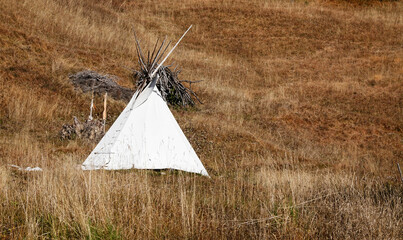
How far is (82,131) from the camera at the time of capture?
42.2 ft

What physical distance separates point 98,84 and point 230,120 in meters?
5.45

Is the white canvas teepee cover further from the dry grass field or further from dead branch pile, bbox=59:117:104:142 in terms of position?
dead branch pile, bbox=59:117:104:142

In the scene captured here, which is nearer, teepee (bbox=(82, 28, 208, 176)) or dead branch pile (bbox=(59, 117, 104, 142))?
teepee (bbox=(82, 28, 208, 176))

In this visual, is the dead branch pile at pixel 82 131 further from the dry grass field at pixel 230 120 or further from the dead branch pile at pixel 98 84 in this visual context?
the dead branch pile at pixel 98 84

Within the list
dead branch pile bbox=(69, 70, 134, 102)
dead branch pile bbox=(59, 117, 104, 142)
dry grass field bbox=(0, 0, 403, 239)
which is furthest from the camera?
dead branch pile bbox=(69, 70, 134, 102)

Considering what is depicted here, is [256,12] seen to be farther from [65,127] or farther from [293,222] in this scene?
[293,222]

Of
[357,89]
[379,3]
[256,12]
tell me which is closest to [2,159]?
[357,89]

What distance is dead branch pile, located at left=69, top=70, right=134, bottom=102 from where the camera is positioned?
1712 centimetres

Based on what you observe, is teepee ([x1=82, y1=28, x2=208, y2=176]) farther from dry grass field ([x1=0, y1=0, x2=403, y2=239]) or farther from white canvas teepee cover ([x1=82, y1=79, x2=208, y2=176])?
dry grass field ([x1=0, y1=0, x2=403, y2=239])

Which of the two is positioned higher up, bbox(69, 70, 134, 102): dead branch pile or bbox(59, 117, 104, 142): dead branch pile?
bbox(69, 70, 134, 102): dead branch pile

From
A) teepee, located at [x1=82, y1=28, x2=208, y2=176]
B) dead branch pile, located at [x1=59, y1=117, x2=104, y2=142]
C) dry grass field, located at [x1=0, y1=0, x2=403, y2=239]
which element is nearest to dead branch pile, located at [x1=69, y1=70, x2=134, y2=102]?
dry grass field, located at [x1=0, y1=0, x2=403, y2=239]

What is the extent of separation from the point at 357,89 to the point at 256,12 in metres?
14.7

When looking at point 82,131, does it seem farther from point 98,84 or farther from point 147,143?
point 98,84

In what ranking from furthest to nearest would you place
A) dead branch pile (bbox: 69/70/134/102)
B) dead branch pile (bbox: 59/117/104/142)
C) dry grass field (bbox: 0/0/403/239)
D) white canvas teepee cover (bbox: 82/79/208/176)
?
dead branch pile (bbox: 69/70/134/102) < dead branch pile (bbox: 59/117/104/142) < white canvas teepee cover (bbox: 82/79/208/176) < dry grass field (bbox: 0/0/403/239)
